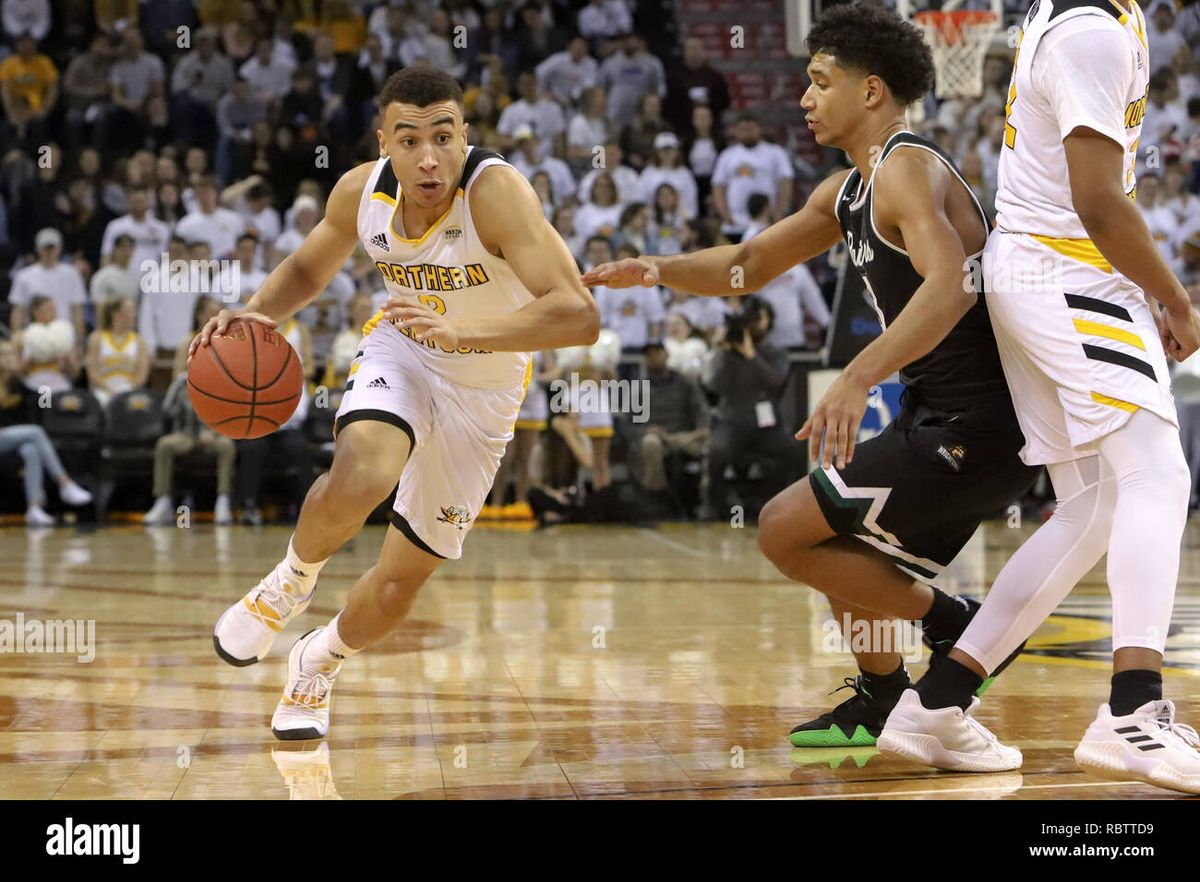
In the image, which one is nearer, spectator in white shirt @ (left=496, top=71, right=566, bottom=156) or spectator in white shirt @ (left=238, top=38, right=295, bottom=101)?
spectator in white shirt @ (left=496, top=71, right=566, bottom=156)

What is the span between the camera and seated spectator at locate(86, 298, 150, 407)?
39.6ft

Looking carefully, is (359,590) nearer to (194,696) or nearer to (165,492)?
(194,696)

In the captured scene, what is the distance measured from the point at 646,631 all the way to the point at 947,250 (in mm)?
3216

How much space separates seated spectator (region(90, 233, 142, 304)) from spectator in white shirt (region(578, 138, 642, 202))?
13.1ft

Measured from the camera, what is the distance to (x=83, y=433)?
1194cm

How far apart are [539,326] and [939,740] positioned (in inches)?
58.9

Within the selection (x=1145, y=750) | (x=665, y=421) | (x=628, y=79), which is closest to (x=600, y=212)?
(x=665, y=421)

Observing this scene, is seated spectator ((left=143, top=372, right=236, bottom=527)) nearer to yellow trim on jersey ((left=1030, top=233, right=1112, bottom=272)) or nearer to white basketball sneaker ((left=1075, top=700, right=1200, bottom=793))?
yellow trim on jersey ((left=1030, top=233, right=1112, bottom=272))

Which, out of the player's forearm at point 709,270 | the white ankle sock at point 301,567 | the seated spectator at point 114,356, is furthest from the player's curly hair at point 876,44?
the seated spectator at point 114,356

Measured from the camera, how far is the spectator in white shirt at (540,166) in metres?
13.9

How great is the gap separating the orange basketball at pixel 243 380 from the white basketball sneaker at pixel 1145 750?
2.45 metres

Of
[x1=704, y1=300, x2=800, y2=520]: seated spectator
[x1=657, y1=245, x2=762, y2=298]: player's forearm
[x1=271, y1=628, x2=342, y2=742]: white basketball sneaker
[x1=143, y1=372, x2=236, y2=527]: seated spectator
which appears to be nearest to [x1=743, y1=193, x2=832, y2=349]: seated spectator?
[x1=704, y1=300, x2=800, y2=520]: seated spectator

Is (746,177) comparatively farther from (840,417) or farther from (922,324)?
(840,417)

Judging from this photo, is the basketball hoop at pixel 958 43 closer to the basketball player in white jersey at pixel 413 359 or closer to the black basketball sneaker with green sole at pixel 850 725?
the basketball player in white jersey at pixel 413 359
